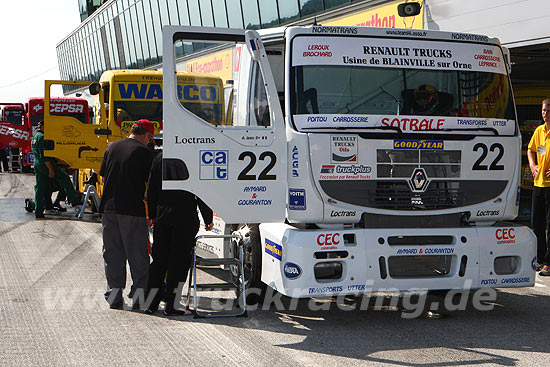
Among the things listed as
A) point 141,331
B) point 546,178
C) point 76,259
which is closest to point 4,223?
point 76,259

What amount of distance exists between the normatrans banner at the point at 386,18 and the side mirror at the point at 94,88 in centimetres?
590

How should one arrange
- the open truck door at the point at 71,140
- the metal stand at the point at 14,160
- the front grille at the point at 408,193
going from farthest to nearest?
1. the metal stand at the point at 14,160
2. the open truck door at the point at 71,140
3. the front grille at the point at 408,193

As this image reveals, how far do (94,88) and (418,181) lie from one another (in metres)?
9.64

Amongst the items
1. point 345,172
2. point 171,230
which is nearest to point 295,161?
point 345,172

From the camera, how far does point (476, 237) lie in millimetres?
6871

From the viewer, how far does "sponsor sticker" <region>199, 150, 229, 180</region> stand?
666 cm

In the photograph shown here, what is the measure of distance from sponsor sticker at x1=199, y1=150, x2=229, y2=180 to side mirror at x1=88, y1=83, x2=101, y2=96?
8737 millimetres

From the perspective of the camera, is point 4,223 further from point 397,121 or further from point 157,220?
point 397,121

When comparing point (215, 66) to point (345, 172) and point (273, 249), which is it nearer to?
point (345, 172)

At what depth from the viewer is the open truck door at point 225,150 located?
663cm

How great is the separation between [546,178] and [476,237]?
318cm

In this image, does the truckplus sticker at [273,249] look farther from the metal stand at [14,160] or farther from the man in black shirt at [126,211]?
the metal stand at [14,160]

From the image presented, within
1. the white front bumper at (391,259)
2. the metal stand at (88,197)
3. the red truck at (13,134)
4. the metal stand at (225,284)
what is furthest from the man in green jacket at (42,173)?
the red truck at (13,134)

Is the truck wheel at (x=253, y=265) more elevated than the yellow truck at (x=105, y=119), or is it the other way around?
the yellow truck at (x=105, y=119)
